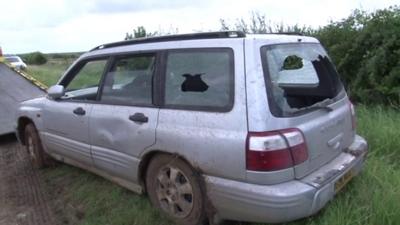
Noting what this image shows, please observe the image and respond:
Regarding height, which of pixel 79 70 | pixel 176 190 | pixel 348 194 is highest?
pixel 79 70

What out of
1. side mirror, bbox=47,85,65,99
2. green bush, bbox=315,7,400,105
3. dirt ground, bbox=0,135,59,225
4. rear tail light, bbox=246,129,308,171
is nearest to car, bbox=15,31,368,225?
rear tail light, bbox=246,129,308,171

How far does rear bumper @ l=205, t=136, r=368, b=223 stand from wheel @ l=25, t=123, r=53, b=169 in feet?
11.1

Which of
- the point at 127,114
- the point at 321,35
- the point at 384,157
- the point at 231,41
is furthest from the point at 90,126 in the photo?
the point at 321,35

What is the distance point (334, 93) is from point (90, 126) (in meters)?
2.49

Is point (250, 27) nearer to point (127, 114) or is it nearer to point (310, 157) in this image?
point (127, 114)

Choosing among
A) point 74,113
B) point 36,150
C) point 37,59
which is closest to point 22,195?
point 36,150

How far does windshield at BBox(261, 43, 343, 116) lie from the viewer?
128 inches

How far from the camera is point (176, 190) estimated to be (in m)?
3.75

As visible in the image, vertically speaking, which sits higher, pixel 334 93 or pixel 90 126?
pixel 334 93

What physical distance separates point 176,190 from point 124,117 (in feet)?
2.91

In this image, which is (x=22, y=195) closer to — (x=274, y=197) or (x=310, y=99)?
(x=274, y=197)

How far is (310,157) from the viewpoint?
10.8 feet

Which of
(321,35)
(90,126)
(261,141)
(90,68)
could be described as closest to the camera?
(261,141)

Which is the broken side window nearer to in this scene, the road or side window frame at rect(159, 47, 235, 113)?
side window frame at rect(159, 47, 235, 113)
